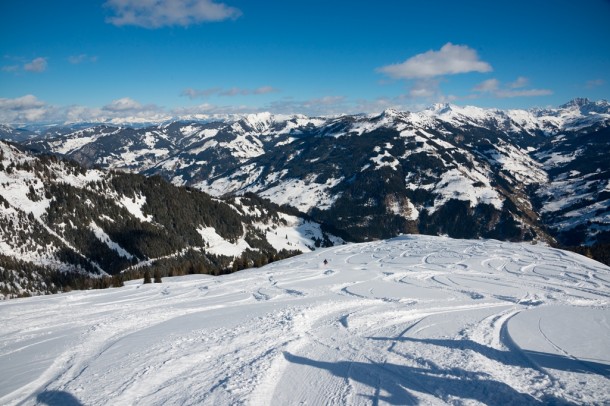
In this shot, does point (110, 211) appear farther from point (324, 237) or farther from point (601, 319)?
point (601, 319)

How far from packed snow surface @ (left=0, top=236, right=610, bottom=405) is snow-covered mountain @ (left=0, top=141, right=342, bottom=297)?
81457mm

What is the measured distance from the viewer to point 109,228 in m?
138

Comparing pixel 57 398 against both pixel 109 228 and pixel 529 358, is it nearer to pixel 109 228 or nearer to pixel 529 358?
pixel 529 358

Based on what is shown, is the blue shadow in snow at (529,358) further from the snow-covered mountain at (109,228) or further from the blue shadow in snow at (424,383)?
the snow-covered mountain at (109,228)

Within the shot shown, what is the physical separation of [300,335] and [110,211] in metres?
153

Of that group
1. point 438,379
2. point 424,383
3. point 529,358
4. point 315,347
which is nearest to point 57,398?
point 315,347

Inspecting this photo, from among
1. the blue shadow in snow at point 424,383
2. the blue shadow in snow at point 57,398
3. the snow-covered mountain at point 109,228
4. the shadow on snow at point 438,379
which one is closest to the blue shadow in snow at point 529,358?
the shadow on snow at point 438,379

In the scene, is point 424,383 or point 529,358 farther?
point 529,358

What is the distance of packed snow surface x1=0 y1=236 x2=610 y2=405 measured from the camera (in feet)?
31.4

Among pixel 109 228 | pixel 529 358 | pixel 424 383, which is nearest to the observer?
pixel 424 383

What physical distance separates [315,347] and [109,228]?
14612 centimetres

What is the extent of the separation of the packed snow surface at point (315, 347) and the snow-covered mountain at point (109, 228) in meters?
81.5

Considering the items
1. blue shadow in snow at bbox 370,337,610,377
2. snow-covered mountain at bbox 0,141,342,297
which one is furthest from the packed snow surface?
snow-covered mountain at bbox 0,141,342,297

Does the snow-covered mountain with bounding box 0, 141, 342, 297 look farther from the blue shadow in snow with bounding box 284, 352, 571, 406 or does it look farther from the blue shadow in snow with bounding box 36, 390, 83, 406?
the blue shadow in snow with bounding box 284, 352, 571, 406
